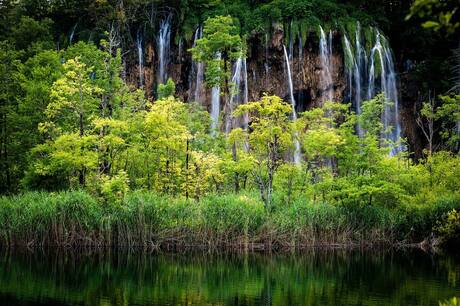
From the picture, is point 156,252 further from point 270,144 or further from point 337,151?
point 337,151

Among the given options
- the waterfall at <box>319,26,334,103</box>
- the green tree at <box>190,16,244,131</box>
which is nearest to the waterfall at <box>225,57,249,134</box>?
the waterfall at <box>319,26,334,103</box>

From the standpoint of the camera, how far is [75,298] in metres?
16.4

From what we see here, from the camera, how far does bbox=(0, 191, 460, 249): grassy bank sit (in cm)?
2550

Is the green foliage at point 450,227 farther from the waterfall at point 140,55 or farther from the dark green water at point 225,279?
the waterfall at point 140,55

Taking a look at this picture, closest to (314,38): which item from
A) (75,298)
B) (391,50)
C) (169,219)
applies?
(391,50)

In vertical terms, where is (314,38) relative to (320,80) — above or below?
above

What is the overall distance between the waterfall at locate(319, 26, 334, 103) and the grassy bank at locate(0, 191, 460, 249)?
18.5 m

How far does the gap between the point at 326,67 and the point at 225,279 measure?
28.1 metres

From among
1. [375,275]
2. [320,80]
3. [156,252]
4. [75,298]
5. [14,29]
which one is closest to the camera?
[75,298]

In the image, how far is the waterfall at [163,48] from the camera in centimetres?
4647

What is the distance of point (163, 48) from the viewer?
46875 millimetres

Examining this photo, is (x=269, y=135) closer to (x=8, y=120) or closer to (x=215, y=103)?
(x=8, y=120)

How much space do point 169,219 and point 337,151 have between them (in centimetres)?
921

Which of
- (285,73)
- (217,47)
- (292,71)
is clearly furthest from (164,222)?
(292,71)
